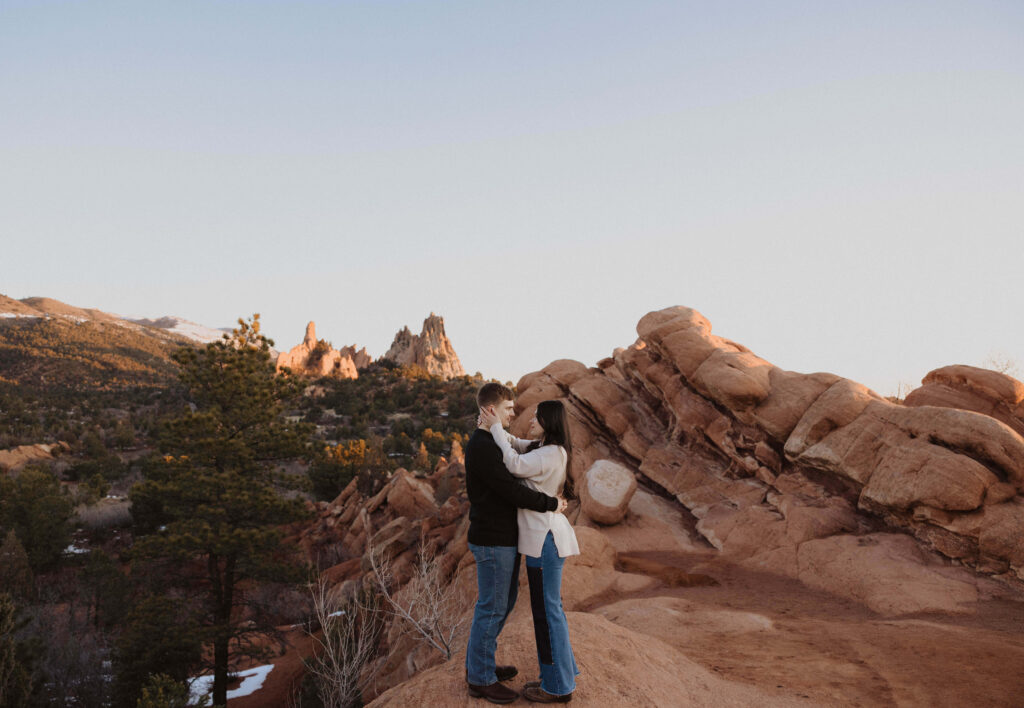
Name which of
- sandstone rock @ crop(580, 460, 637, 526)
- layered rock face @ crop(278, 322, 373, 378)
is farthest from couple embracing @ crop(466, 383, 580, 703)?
layered rock face @ crop(278, 322, 373, 378)

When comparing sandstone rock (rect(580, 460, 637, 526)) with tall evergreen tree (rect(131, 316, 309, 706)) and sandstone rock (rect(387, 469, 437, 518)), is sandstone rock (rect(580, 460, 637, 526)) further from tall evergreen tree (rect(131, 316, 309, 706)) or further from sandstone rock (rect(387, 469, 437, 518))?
tall evergreen tree (rect(131, 316, 309, 706))

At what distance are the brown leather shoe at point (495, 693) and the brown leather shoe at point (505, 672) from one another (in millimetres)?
284

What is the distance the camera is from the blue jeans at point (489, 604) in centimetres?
414

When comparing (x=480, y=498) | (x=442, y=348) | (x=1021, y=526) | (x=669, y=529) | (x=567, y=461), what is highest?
(x=442, y=348)

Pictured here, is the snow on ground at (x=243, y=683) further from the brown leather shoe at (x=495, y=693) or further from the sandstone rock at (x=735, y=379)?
the sandstone rock at (x=735, y=379)

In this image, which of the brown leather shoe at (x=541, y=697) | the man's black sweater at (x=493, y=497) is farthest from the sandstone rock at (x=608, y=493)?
the man's black sweater at (x=493, y=497)

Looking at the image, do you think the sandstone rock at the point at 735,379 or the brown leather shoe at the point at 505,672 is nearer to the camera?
the brown leather shoe at the point at 505,672

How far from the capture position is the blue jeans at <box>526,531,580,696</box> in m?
4.19

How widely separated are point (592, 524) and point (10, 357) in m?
82.6

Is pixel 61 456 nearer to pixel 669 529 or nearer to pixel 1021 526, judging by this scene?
pixel 669 529

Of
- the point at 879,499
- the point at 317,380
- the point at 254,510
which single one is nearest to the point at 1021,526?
the point at 879,499

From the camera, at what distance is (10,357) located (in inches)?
2736

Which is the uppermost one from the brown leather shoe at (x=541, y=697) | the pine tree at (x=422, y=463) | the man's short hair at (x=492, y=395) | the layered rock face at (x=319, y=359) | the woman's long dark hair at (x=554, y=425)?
the layered rock face at (x=319, y=359)

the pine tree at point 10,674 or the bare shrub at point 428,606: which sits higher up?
the bare shrub at point 428,606
